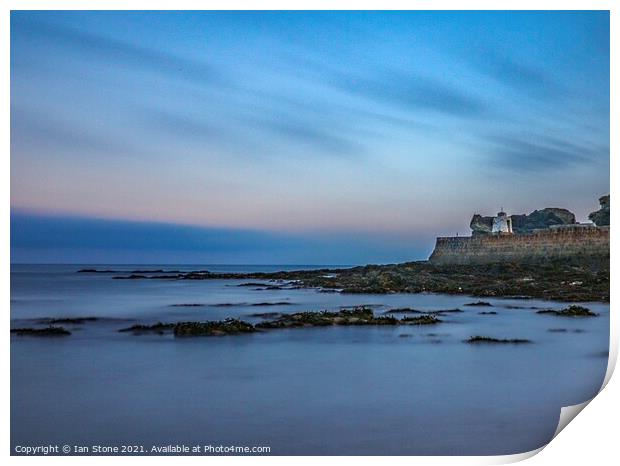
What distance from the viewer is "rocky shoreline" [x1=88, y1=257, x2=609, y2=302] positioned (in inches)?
239

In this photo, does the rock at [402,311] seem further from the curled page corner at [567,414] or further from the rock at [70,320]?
the rock at [70,320]

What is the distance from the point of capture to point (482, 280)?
6.89m

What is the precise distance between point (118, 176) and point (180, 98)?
82 cm

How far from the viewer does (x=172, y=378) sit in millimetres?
4531

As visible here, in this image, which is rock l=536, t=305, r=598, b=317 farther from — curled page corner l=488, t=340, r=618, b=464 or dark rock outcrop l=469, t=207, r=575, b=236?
dark rock outcrop l=469, t=207, r=575, b=236

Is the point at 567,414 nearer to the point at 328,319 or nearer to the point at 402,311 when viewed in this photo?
the point at 402,311

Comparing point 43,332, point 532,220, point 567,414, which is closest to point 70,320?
point 43,332

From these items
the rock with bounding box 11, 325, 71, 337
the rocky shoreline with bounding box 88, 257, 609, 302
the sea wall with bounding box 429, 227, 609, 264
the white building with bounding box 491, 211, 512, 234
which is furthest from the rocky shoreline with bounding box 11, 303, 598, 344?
the white building with bounding box 491, 211, 512, 234

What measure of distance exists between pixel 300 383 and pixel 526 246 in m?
5.11

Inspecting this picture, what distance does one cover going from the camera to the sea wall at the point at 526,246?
6797 mm

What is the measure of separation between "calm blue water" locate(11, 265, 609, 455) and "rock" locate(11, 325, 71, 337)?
69 mm
